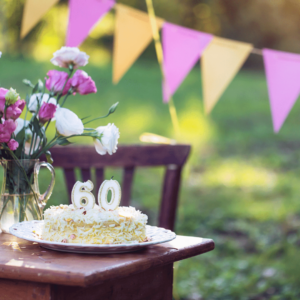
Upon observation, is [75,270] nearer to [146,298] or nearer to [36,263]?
[36,263]

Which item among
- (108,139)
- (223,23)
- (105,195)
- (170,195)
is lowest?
(170,195)

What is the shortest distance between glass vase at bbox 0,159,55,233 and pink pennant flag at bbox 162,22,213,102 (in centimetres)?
95

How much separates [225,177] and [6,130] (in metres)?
3.25

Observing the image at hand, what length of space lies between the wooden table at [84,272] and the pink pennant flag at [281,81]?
975 mm

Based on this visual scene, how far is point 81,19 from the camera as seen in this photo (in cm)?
169

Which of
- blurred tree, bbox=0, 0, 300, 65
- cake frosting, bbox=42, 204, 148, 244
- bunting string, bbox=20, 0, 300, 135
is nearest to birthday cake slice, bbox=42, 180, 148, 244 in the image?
cake frosting, bbox=42, 204, 148, 244

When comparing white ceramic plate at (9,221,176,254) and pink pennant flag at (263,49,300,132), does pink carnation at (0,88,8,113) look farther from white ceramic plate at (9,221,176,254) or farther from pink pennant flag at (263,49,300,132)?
pink pennant flag at (263,49,300,132)

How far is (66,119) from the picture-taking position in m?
0.94

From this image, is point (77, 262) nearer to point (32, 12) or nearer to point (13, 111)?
point (13, 111)

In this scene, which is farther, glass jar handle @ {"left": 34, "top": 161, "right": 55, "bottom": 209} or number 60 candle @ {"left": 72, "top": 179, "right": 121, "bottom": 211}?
glass jar handle @ {"left": 34, "top": 161, "right": 55, "bottom": 209}

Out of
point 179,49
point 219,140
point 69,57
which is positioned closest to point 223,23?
point 219,140

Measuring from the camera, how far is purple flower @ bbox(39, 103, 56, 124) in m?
0.97

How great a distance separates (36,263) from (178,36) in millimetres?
1313

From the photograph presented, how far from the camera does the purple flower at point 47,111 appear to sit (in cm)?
97
